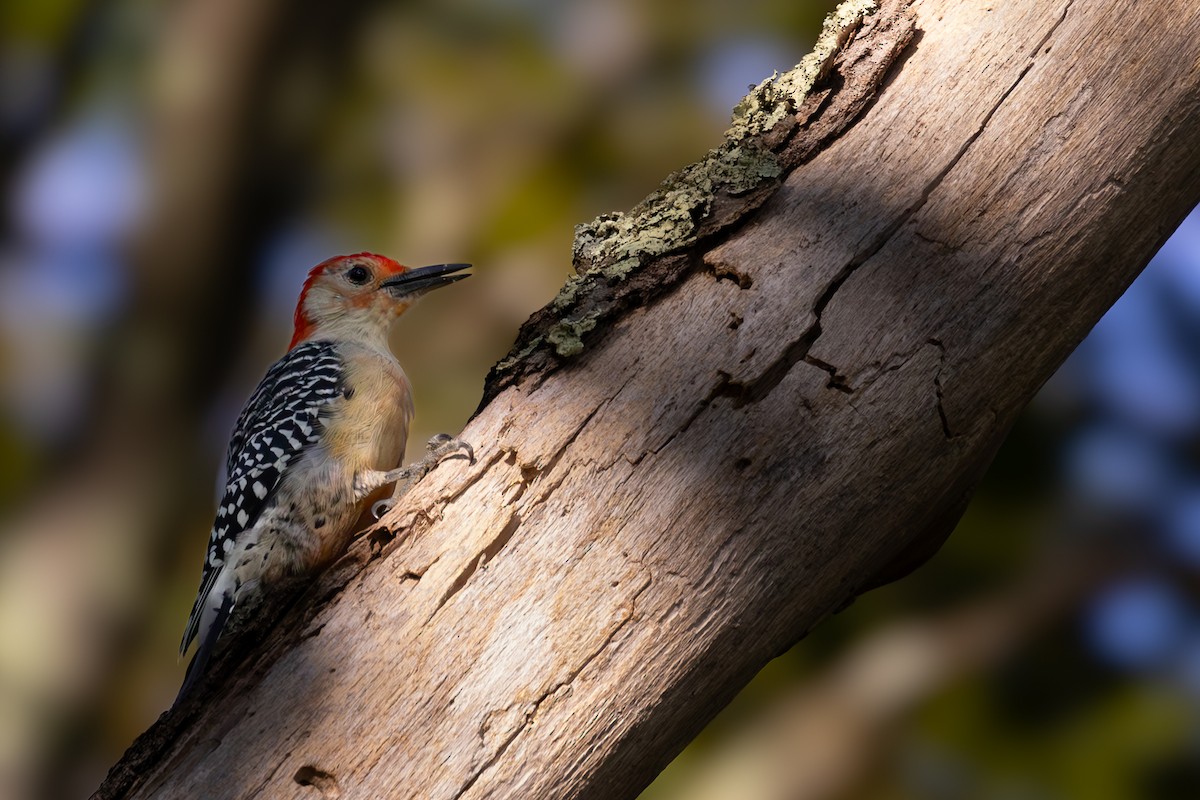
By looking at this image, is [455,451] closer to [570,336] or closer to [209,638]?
[570,336]

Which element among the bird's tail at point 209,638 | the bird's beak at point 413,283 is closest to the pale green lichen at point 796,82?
the bird's tail at point 209,638

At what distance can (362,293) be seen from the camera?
505 cm

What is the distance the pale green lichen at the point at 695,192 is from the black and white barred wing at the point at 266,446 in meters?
1.60

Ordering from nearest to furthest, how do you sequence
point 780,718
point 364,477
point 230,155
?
point 364,477
point 230,155
point 780,718

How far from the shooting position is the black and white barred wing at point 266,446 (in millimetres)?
3768

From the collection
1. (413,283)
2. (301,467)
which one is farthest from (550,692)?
(413,283)

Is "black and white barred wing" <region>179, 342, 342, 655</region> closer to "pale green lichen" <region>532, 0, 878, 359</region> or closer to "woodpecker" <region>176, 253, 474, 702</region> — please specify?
"woodpecker" <region>176, 253, 474, 702</region>

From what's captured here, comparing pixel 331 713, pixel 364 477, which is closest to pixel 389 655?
pixel 331 713

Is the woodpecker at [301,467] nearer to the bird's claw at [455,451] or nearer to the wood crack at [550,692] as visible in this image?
the bird's claw at [455,451]

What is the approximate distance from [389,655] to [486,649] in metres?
0.21

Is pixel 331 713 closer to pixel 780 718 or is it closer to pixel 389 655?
pixel 389 655

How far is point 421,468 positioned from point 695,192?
1051 mm

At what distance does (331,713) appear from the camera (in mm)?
2176

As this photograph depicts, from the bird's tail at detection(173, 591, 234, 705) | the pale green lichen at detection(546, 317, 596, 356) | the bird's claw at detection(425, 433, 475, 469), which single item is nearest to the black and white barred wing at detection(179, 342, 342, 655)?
the bird's tail at detection(173, 591, 234, 705)
